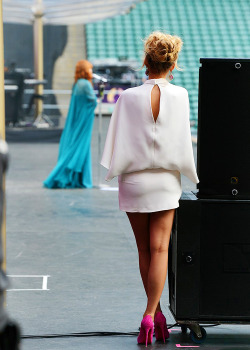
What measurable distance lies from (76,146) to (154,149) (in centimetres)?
687

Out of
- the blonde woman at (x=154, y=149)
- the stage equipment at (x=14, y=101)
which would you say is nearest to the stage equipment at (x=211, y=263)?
the blonde woman at (x=154, y=149)

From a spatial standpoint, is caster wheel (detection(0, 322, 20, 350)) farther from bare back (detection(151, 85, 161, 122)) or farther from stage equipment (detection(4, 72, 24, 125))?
stage equipment (detection(4, 72, 24, 125))

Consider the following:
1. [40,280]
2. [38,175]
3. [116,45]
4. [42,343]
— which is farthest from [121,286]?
[116,45]

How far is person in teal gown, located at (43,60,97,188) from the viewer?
35.2 ft

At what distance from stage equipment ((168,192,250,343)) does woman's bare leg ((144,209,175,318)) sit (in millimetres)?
76

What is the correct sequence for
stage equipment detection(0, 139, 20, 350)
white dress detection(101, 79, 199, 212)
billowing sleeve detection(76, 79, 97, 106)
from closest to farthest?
stage equipment detection(0, 139, 20, 350) → white dress detection(101, 79, 199, 212) → billowing sleeve detection(76, 79, 97, 106)

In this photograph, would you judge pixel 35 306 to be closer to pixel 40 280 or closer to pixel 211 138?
pixel 40 280

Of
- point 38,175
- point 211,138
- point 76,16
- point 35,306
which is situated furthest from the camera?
point 76,16

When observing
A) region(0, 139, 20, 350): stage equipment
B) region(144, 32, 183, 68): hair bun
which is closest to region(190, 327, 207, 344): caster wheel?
region(144, 32, 183, 68): hair bun

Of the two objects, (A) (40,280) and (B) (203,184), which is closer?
(B) (203,184)

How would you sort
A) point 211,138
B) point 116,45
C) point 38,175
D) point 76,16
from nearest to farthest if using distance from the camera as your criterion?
1. point 211,138
2. point 38,175
3. point 76,16
4. point 116,45

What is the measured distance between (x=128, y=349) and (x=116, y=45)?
30.8m

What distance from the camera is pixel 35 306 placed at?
17.1 ft

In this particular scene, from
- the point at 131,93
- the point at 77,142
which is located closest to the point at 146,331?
the point at 131,93
